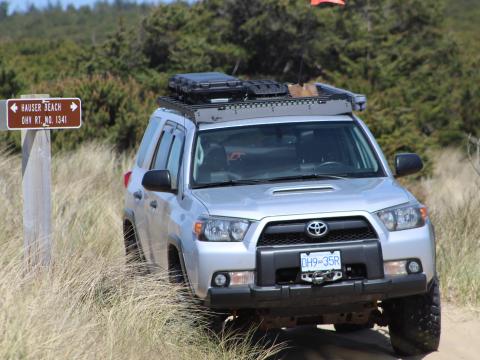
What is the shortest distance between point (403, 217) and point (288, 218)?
78 cm

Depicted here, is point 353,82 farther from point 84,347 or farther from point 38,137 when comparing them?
point 84,347

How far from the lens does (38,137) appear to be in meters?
7.76

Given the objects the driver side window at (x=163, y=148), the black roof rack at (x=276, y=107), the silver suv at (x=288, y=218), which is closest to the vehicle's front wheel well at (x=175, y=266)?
the silver suv at (x=288, y=218)

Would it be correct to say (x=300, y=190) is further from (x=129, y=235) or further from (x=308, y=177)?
(x=129, y=235)

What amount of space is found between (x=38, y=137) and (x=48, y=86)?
13081mm

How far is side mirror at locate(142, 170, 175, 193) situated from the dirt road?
146 cm

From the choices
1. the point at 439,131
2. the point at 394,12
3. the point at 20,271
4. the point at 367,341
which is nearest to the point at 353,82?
the point at 439,131

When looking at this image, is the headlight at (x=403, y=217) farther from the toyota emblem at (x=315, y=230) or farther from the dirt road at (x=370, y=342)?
the dirt road at (x=370, y=342)

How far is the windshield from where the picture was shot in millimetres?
7598

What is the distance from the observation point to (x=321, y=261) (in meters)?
6.54

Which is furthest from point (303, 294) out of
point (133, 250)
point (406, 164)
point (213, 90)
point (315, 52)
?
point (315, 52)

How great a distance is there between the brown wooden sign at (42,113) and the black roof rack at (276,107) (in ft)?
2.79

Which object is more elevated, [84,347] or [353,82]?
[84,347]

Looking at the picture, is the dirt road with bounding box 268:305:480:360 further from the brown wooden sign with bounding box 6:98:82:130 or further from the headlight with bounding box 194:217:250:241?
the brown wooden sign with bounding box 6:98:82:130
